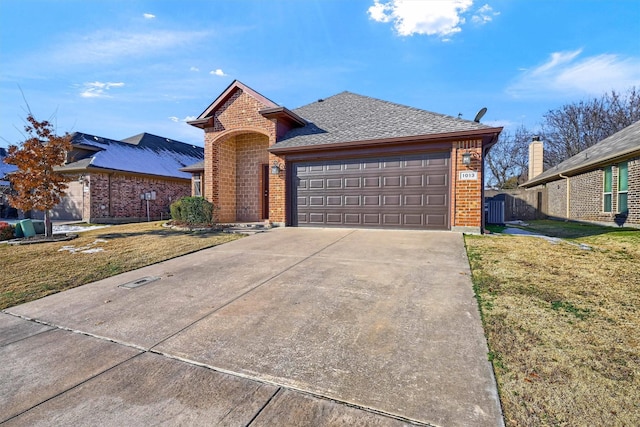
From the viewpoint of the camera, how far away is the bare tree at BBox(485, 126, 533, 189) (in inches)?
1220

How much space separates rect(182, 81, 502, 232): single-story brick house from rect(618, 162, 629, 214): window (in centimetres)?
640

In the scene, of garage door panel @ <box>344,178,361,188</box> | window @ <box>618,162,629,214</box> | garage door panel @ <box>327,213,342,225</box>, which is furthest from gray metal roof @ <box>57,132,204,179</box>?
window @ <box>618,162,629,214</box>

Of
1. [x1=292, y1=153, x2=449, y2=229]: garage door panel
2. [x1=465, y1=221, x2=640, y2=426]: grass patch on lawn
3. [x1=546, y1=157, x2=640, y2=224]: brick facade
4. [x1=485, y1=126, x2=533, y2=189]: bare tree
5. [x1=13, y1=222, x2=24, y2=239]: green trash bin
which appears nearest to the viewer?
[x1=465, y1=221, x2=640, y2=426]: grass patch on lawn

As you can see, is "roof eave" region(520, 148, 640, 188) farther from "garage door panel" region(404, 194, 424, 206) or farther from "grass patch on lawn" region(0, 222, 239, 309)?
"grass patch on lawn" region(0, 222, 239, 309)

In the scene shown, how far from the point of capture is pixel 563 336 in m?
2.59

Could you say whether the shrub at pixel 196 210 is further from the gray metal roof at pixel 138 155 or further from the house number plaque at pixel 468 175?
the house number plaque at pixel 468 175

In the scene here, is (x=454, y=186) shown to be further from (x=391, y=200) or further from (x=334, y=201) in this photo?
(x=334, y=201)

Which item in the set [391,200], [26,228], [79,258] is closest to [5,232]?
[26,228]

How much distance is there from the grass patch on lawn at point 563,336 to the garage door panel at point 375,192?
3.56 metres

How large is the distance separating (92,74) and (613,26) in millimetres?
21289

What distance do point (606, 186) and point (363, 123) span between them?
10.5 m

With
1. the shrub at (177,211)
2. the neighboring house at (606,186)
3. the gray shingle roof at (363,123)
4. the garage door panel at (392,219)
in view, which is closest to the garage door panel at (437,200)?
the garage door panel at (392,219)

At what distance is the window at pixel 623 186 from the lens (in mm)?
10547

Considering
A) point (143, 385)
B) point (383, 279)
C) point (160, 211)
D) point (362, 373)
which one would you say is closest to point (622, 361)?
point (362, 373)
